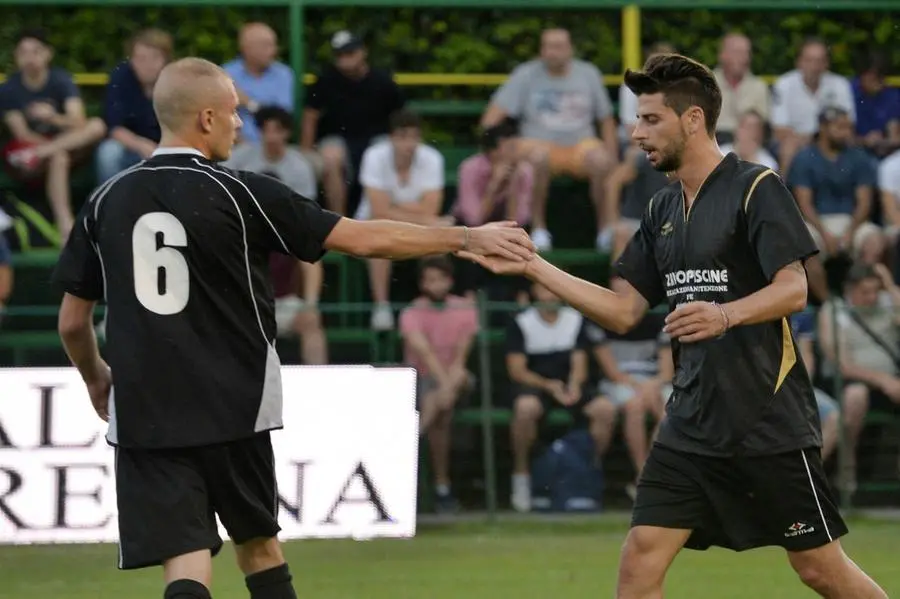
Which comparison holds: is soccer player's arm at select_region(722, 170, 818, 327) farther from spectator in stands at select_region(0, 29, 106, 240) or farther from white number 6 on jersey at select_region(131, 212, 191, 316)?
spectator in stands at select_region(0, 29, 106, 240)

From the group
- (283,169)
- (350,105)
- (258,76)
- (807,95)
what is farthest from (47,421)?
(807,95)

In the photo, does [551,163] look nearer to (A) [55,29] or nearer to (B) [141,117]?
(B) [141,117]

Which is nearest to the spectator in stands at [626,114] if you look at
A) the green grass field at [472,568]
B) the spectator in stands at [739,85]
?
the spectator in stands at [739,85]

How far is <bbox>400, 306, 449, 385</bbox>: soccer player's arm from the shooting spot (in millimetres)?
11398

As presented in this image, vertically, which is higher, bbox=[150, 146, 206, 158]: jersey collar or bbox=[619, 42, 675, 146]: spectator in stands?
bbox=[619, 42, 675, 146]: spectator in stands

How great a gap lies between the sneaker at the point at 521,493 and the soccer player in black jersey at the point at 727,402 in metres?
5.59

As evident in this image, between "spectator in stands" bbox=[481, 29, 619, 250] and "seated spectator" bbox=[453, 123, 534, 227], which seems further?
"spectator in stands" bbox=[481, 29, 619, 250]

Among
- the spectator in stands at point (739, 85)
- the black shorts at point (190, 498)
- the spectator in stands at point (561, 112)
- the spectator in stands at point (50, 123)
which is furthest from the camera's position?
the spectator in stands at point (739, 85)

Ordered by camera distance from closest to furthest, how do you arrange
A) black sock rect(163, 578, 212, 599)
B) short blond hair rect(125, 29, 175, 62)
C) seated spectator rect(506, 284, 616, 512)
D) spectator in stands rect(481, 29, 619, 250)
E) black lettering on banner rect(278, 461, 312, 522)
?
1. black sock rect(163, 578, 212, 599)
2. black lettering on banner rect(278, 461, 312, 522)
3. seated spectator rect(506, 284, 616, 512)
4. short blond hair rect(125, 29, 175, 62)
5. spectator in stands rect(481, 29, 619, 250)

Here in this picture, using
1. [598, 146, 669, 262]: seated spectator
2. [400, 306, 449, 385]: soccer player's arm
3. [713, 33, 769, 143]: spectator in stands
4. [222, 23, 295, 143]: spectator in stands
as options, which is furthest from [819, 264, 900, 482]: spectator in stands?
[222, 23, 295, 143]: spectator in stands

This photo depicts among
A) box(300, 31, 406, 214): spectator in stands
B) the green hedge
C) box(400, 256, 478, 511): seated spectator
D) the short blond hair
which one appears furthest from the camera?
the green hedge

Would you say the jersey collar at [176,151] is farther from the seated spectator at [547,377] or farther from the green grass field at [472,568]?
the seated spectator at [547,377]

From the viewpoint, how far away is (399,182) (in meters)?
12.5

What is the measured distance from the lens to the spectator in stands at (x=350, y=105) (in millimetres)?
12797
